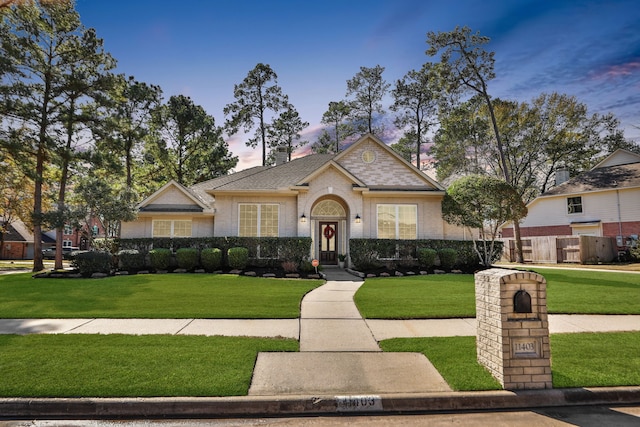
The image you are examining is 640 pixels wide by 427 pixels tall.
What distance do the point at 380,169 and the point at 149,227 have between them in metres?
13.2

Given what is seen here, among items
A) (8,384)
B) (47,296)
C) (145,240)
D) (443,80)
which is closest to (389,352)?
(8,384)

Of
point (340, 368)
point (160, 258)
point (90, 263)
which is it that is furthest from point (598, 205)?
point (90, 263)

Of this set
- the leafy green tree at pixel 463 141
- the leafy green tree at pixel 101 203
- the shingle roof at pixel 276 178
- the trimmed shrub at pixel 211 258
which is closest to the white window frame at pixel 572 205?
the leafy green tree at pixel 463 141

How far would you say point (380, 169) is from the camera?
63.7ft

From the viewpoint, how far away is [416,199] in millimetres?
18688

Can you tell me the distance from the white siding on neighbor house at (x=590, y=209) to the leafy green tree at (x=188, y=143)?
29.6m

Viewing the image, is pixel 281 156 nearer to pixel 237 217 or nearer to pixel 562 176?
pixel 237 217

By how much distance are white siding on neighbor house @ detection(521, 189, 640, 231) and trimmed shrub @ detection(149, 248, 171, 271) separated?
26.3 metres

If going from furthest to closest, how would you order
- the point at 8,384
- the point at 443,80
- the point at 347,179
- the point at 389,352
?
the point at 443,80, the point at 347,179, the point at 389,352, the point at 8,384

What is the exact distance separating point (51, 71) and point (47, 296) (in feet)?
48.5

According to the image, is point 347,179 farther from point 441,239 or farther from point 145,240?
point 145,240

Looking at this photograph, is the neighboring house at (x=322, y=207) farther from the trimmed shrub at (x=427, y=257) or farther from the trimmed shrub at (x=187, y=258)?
the trimmed shrub at (x=187, y=258)

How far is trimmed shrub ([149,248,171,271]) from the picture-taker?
16.0 m

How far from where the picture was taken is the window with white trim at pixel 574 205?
28.1 meters
